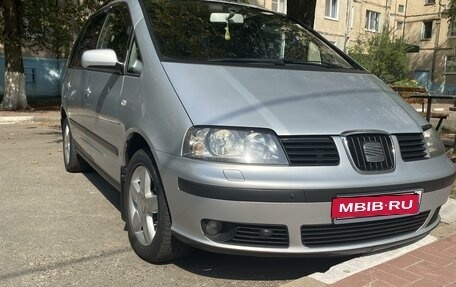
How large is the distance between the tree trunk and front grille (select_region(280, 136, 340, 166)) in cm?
1346

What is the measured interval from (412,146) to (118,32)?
2451 millimetres

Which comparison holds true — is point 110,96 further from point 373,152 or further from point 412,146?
point 412,146

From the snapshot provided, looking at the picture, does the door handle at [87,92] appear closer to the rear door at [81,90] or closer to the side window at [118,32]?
the rear door at [81,90]

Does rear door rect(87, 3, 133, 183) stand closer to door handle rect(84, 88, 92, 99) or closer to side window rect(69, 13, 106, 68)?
door handle rect(84, 88, 92, 99)

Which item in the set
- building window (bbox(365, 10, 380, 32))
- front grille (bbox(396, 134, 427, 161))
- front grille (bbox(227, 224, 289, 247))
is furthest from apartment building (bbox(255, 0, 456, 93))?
front grille (bbox(227, 224, 289, 247))

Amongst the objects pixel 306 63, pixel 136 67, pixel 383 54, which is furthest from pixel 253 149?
pixel 383 54

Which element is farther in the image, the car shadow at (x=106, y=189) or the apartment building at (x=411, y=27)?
the apartment building at (x=411, y=27)

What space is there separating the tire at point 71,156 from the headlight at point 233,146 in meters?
3.19

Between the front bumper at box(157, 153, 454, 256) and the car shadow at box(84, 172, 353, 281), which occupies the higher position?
the front bumper at box(157, 153, 454, 256)

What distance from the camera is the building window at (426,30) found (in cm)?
3913

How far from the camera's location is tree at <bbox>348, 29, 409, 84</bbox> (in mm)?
31453

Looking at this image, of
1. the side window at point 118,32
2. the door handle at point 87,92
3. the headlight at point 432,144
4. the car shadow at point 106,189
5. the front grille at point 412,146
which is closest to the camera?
the front grille at point 412,146

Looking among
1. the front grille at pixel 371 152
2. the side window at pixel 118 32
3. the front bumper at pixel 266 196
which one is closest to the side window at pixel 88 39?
the side window at pixel 118 32

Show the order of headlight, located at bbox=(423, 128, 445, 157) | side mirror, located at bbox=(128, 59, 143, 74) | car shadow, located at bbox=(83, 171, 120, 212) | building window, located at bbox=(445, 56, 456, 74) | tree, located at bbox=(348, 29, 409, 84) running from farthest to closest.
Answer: building window, located at bbox=(445, 56, 456, 74) → tree, located at bbox=(348, 29, 409, 84) → car shadow, located at bbox=(83, 171, 120, 212) → side mirror, located at bbox=(128, 59, 143, 74) → headlight, located at bbox=(423, 128, 445, 157)
